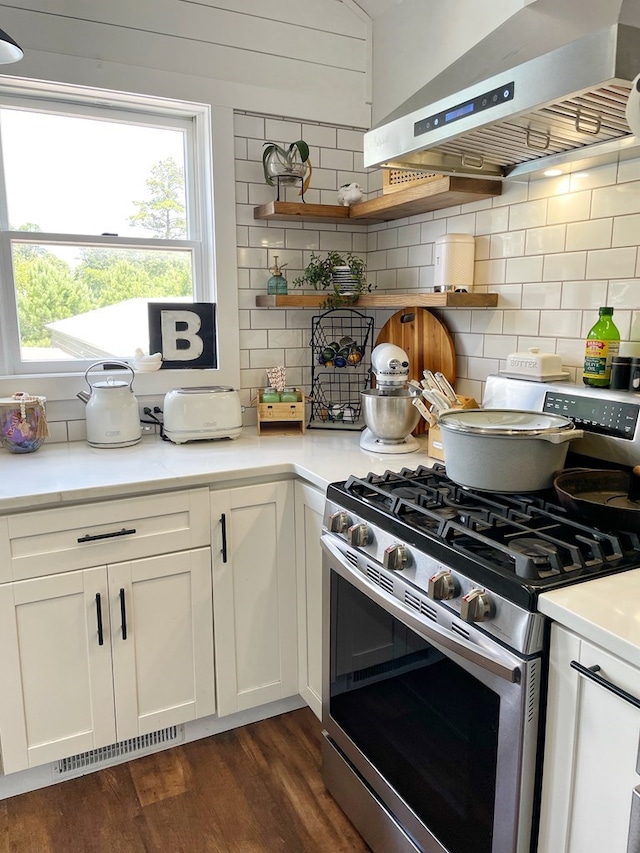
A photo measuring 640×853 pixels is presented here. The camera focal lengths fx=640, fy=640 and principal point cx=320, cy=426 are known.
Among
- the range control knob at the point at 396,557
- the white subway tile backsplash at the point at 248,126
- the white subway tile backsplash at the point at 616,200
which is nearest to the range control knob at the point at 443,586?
the range control knob at the point at 396,557

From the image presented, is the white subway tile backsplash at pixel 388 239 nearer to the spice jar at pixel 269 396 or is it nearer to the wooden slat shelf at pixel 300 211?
the wooden slat shelf at pixel 300 211

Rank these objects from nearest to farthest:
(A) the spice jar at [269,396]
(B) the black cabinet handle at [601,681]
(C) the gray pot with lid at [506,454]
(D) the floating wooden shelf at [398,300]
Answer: (B) the black cabinet handle at [601,681] < (C) the gray pot with lid at [506,454] < (D) the floating wooden shelf at [398,300] < (A) the spice jar at [269,396]

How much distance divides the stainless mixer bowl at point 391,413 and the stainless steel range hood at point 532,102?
700 mm

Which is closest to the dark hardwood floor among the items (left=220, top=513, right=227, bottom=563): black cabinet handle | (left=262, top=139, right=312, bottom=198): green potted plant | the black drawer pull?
(left=220, top=513, right=227, bottom=563): black cabinet handle

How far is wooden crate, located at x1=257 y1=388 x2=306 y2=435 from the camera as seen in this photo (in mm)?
2506

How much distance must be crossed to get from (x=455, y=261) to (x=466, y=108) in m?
0.75

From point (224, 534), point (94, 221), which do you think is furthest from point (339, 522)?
point (94, 221)

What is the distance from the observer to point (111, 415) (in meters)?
2.24

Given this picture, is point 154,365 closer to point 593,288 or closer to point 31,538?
point 31,538

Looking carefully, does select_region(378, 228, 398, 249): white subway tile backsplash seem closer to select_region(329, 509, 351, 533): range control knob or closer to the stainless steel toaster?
the stainless steel toaster

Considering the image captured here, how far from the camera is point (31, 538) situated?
1735mm

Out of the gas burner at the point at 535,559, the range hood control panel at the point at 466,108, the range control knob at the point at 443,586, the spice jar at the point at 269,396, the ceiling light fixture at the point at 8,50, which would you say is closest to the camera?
the gas burner at the point at 535,559

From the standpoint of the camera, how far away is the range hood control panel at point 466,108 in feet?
4.41

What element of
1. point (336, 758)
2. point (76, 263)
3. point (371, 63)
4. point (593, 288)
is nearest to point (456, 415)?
point (593, 288)
